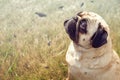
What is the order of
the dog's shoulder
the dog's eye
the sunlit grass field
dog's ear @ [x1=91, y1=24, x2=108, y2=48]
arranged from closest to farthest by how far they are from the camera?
dog's ear @ [x1=91, y1=24, x2=108, y2=48]
the dog's eye
the dog's shoulder
the sunlit grass field

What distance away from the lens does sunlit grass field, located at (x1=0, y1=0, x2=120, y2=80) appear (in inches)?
155

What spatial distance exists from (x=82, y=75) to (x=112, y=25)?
1622 mm

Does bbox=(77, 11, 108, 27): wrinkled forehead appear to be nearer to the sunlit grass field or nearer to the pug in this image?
the pug

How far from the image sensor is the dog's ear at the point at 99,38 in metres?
2.92

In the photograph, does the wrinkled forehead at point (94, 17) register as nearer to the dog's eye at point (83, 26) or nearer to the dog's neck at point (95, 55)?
the dog's eye at point (83, 26)

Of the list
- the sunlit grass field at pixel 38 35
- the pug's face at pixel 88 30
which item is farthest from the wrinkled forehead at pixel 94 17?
A: the sunlit grass field at pixel 38 35

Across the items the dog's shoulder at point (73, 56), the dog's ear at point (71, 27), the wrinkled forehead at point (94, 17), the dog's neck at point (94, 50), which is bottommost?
the dog's shoulder at point (73, 56)

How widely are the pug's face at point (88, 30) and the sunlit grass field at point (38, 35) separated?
0.89 meters

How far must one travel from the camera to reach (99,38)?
A: 116 inches

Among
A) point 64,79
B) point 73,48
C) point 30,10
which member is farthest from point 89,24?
point 30,10

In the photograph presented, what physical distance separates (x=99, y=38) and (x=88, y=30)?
13cm

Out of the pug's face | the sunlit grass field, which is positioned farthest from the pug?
the sunlit grass field

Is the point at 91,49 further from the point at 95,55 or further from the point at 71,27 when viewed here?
the point at 71,27

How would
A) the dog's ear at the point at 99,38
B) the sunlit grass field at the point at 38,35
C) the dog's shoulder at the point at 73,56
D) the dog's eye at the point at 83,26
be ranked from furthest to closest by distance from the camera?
the sunlit grass field at the point at 38,35 → the dog's shoulder at the point at 73,56 → the dog's eye at the point at 83,26 → the dog's ear at the point at 99,38
